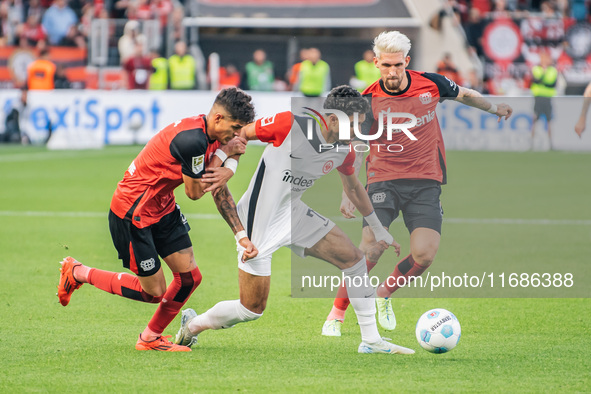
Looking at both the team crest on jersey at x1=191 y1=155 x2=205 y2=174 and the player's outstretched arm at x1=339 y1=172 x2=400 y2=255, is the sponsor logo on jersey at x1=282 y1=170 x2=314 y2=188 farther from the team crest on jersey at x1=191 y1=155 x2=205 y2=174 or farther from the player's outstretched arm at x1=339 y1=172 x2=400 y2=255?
the team crest on jersey at x1=191 y1=155 x2=205 y2=174

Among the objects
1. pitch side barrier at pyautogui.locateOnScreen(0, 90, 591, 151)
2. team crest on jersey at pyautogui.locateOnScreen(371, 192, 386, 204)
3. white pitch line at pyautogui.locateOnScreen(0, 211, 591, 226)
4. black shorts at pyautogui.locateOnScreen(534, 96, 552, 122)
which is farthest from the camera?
pitch side barrier at pyautogui.locateOnScreen(0, 90, 591, 151)

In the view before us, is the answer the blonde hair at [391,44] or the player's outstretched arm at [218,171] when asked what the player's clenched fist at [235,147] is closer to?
the player's outstretched arm at [218,171]

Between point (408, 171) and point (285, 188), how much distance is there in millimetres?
1420

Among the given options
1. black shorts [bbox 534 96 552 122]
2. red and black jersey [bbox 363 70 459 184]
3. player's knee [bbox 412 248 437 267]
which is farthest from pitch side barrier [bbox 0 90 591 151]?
player's knee [bbox 412 248 437 267]

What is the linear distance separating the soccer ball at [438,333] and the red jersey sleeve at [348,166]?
3.63 feet

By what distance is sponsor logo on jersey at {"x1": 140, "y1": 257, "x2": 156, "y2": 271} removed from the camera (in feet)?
20.0

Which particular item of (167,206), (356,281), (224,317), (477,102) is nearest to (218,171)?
(167,206)

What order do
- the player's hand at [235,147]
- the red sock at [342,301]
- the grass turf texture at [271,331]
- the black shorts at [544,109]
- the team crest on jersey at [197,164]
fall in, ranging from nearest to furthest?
the grass turf texture at [271,331] < the team crest on jersey at [197,164] < the player's hand at [235,147] < the red sock at [342,301] < the black shorts at [544,109]

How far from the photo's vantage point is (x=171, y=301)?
6332mm

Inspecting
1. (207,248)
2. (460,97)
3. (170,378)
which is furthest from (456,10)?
(170,378)

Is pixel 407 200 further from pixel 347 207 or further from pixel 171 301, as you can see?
pixel 171 301

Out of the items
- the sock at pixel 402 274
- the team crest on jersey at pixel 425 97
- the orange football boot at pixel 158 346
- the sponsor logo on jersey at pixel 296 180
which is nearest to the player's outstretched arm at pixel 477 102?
the team crest on jersey at pixel 425 97

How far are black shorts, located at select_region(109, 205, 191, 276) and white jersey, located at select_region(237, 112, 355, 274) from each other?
48 cm

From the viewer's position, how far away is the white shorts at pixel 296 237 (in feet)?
19.6
